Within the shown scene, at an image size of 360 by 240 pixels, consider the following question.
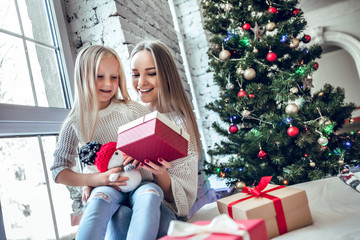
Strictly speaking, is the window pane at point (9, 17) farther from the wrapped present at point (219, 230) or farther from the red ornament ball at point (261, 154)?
the red ornament ball at point (261, 154)

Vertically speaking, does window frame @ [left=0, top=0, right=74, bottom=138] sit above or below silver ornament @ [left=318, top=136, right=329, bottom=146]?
above

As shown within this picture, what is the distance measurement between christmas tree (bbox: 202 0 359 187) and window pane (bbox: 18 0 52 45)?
1097mm

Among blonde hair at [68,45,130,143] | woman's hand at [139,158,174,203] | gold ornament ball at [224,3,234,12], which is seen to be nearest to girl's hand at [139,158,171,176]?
woman's hand at [139,158,174,203]

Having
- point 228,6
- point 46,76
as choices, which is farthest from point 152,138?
point 228,6

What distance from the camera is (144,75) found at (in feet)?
4.95

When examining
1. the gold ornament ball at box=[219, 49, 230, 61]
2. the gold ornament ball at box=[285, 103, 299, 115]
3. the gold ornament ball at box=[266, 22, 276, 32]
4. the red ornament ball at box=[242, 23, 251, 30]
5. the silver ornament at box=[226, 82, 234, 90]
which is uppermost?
the red ornament ball at box=[242, 23, 251, 30]

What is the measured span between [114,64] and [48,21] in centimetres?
61

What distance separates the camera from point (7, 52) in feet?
4.18

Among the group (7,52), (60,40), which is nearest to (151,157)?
(7,52)

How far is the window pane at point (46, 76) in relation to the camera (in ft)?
4.62

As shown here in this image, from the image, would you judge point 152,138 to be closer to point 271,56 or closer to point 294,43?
point 271,56

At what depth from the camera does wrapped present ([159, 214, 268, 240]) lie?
0.58 m

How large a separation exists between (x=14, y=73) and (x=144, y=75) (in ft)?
2.01

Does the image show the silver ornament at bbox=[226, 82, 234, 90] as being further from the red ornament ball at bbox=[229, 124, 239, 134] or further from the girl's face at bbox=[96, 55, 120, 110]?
the girl's face at bbox=[96, 55, 120, 110]
